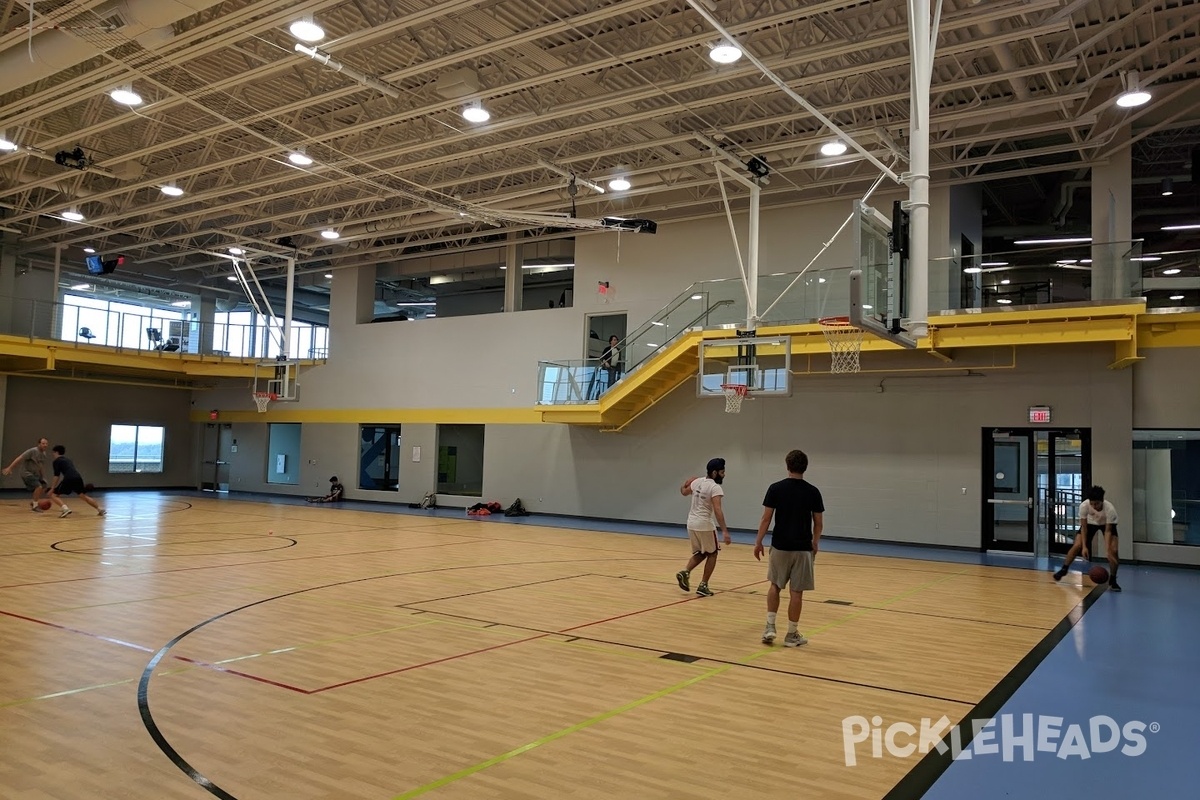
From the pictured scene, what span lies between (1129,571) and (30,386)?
33903 mm

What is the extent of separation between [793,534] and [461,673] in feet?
11.3

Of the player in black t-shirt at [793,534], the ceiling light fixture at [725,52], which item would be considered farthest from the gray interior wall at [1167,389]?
the player in black t-shirt at [793,534]

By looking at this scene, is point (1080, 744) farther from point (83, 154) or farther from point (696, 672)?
point (83, 154)

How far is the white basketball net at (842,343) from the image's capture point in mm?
17469

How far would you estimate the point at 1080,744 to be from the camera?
224 inches

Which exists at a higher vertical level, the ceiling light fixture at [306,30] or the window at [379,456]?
the ceiling light fixture at [306,30]

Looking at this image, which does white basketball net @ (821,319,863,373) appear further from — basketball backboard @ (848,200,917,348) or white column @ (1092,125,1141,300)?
basketball backboard @ (848,200,917,348)

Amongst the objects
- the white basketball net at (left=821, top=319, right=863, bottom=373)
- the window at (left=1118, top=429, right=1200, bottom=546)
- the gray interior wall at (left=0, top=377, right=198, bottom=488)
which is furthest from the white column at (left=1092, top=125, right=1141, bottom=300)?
the gray interior wall at (left=0, top=377, right=198, bottom=488)

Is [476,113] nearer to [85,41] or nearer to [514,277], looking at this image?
[85,41]

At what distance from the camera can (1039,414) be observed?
18156mm

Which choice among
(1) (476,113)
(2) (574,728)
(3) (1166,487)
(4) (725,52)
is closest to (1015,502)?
(3) (1166,487)

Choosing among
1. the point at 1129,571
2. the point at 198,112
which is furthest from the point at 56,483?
the point at 1129,571

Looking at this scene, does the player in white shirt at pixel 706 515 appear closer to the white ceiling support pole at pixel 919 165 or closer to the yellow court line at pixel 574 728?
the yellow court line at pixel 574 728

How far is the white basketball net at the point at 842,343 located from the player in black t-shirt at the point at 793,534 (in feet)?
31.9
